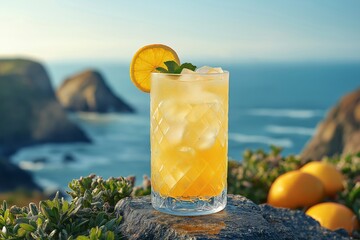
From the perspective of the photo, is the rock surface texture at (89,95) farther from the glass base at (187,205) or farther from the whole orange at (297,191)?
the glass base at (187,205)

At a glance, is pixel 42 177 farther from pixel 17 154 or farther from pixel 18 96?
pixel 18 96

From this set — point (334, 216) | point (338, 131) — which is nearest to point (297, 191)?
point (334, 216)

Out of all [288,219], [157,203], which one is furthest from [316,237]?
[157,203]

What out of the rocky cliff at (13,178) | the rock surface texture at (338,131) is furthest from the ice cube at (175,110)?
the rocky cliff at (13,178)

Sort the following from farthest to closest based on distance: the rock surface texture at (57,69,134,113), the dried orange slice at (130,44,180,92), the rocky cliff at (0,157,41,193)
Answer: the rock surface texture at (57,69,134,113), the rocky cliff at (0,157,41,193), the dried orange slice at (130,44,180,92)

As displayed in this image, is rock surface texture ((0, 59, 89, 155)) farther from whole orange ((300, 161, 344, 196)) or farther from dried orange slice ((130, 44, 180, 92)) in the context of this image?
dried orange slice ((130, 44, 180, 92))

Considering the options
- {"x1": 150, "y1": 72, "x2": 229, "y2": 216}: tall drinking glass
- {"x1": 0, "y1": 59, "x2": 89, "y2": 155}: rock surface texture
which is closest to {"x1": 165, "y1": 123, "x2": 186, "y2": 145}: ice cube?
{"x1": 150, "y1": 72, "x2": 229, "y2": 216}: tall drinking glass
